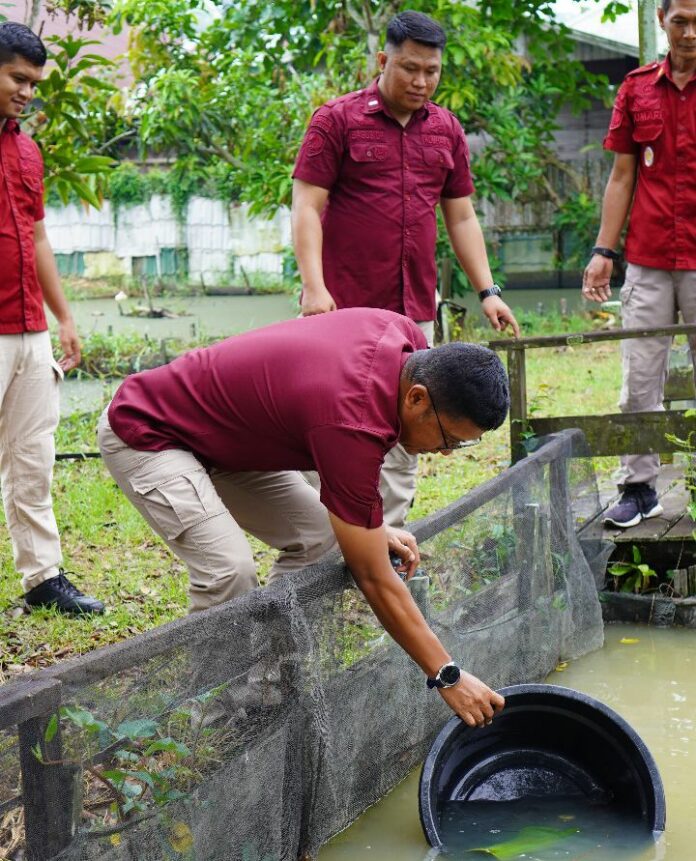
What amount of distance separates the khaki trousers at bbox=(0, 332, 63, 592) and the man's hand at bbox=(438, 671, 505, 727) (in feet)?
6.83

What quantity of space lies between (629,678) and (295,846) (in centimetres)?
204

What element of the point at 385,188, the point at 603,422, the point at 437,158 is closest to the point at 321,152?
the point at 385,188

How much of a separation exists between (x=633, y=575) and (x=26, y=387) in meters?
2.79

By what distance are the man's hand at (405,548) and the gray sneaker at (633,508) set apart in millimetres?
2234

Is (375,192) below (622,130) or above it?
below

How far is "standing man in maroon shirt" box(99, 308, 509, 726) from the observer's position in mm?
2918

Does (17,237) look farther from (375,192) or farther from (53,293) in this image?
(375,192)

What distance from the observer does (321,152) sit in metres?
4.68

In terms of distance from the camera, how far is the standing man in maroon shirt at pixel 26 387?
446 centimetres

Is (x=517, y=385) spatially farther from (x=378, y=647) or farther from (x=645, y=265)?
(x=378, y=647)

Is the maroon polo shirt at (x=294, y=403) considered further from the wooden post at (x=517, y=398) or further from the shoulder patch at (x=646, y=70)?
the shoulder patch at (x=646, y=70)

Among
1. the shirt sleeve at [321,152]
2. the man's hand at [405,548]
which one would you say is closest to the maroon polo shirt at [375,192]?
the shirt sleeve at [321,152]

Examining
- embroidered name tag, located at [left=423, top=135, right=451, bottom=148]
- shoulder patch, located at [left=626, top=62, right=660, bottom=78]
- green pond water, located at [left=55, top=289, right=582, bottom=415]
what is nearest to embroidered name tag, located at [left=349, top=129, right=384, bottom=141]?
embroidered name tag, located at [left=423, top=135, right=451, bottom=148]

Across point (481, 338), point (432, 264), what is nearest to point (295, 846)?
point (432, 264)
